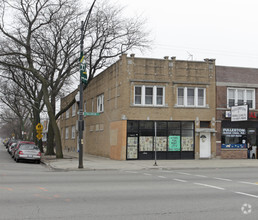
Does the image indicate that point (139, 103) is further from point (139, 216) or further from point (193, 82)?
point (139, 216)

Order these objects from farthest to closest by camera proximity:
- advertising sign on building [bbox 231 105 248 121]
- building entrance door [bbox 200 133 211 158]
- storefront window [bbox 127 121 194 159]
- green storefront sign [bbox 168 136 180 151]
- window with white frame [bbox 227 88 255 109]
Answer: window with white frame [bbox 227 88 255 109]
building entrance door [bbox 200 133 211 158]
green storefront sign [bbox 168 136 180 151]
storefront window [bbox 127 121 194 159]
advertising sign on building [bbox 231 105 248 121]

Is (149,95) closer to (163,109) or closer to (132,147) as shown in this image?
(163,109)

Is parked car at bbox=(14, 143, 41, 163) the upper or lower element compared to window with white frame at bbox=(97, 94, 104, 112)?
lower

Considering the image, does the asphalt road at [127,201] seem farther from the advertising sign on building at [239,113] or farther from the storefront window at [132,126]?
the advertising sign on building at [239,113]

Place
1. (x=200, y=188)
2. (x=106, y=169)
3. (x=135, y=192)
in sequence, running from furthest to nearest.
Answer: (x=106, y=169) < (x=200, y=188) < (x=135, y=192)

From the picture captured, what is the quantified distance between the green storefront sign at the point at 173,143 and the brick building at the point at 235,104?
3320 mm

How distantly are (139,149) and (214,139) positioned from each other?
6.16m

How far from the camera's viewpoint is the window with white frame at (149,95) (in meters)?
27.0

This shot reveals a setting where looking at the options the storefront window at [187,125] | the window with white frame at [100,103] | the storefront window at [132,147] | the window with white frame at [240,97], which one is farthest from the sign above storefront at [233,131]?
the window with white frame at [100,103]

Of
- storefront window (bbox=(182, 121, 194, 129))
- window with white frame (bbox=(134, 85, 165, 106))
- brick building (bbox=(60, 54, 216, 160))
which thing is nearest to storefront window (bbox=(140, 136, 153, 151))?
brick building (bbox=(60, 54, 216, 160))

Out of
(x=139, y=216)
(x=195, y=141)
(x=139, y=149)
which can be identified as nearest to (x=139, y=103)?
(x=139, y=149)

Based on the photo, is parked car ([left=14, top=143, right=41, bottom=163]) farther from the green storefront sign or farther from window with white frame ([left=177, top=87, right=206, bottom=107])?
window with white frame ([left=177, top=87, right=206, bottom=107])

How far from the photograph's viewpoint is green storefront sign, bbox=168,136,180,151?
2750cm

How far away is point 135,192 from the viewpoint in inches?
425
